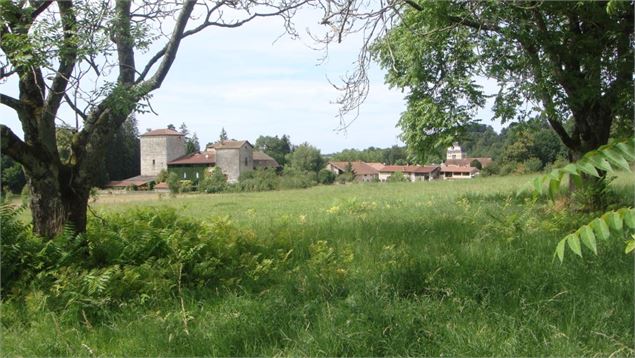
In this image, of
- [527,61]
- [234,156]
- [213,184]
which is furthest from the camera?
[234,156]

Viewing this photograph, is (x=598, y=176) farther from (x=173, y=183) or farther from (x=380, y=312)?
(x=173, y=183)

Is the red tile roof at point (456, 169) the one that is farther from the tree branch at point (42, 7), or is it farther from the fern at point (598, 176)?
the fern at point (598, 176)

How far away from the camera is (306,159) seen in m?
65.1

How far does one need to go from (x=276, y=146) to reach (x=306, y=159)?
13.5m

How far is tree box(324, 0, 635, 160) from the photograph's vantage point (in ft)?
34.4

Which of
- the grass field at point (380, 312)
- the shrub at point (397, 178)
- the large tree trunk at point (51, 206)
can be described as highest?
the large tree trunk at point (51, 206)

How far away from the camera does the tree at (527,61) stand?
413 inches

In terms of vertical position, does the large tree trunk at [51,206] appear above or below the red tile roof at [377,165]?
below

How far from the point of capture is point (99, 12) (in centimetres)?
541

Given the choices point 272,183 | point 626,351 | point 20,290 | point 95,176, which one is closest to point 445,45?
point 95,176

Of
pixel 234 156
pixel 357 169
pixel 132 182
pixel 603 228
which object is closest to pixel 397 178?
pixel 357 169

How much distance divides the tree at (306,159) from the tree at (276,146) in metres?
3.77

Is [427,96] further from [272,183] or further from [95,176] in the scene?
[272,183]

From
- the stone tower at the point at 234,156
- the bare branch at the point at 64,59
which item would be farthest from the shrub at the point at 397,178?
the bare branch at the point at 64,59
